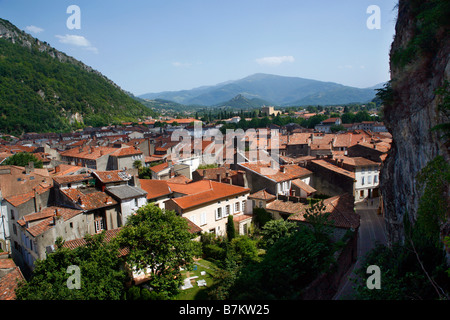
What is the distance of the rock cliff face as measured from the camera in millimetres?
12023

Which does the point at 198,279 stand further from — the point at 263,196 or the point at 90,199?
the point at 263,196

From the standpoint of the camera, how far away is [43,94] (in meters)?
151

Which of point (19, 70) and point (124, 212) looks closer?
point (124, 212)

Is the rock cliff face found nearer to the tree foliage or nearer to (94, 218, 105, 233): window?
(94, 218, 105, 233): window

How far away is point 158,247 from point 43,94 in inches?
6413

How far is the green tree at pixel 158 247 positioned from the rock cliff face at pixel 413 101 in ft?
38.7

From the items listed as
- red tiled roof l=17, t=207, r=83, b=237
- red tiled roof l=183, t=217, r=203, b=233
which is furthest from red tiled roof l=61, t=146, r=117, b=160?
red tiled roof l=183, t=217, r=203, b=233

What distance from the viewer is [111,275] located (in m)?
15.3

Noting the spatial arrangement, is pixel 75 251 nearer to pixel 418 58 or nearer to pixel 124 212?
pixel 124 212

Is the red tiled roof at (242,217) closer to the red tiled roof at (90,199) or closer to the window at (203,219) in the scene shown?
the window at (203,219)

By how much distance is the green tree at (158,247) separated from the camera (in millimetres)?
16969

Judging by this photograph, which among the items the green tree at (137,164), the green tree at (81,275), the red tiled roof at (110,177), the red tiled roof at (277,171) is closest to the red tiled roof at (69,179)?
the red tiled roof at (110,177)
